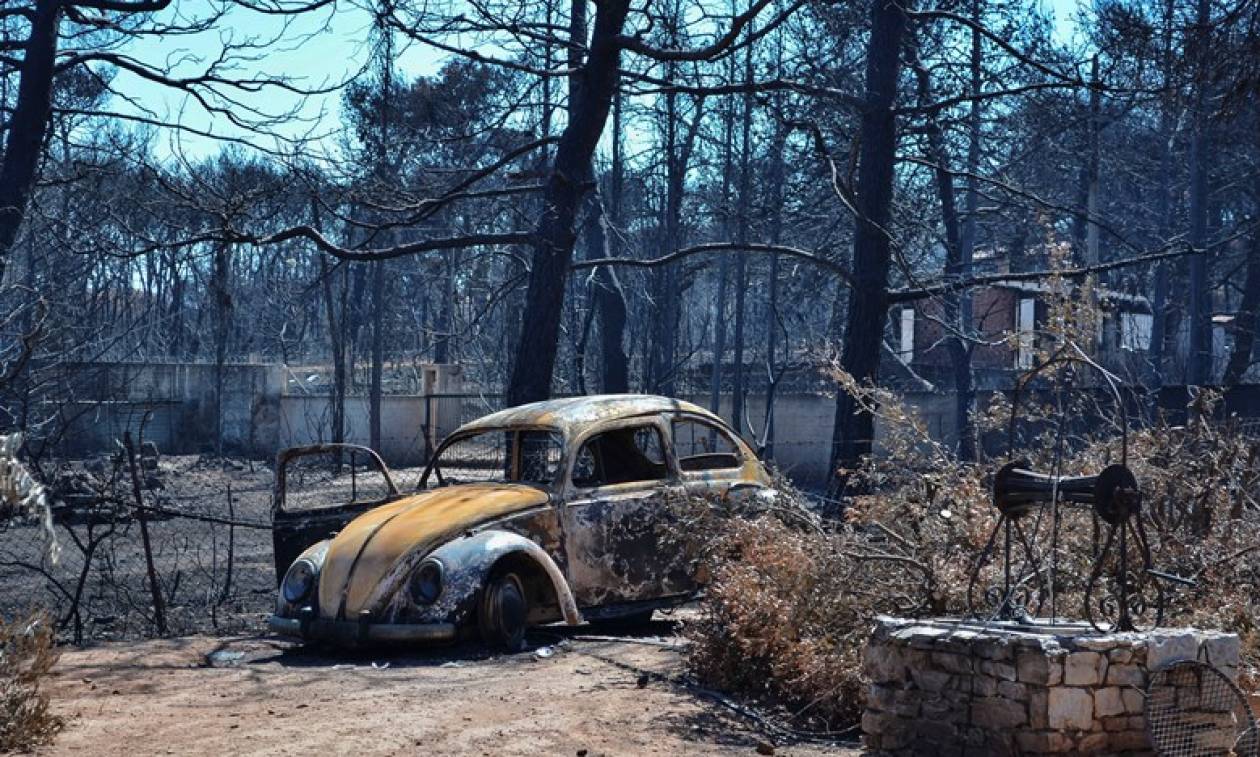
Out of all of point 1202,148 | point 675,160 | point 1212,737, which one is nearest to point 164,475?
point 675,160

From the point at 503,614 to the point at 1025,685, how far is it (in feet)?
14.9

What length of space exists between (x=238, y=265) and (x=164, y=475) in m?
29.1

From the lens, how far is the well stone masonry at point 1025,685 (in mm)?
6469

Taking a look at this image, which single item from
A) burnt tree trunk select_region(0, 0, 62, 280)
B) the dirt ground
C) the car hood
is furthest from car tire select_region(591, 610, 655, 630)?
burnt tree trunk select_region(0, 0, 62, 280)

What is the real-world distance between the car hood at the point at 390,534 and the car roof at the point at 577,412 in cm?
77

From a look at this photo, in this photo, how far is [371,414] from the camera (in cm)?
3569

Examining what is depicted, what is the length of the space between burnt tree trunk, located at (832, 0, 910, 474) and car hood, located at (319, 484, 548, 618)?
5467 mm

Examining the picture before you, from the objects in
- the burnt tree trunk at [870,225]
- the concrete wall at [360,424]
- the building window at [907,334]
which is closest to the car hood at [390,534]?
the burnt tree trunk at [870,225]

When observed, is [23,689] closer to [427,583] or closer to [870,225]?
[427,583]

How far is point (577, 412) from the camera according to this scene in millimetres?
11695

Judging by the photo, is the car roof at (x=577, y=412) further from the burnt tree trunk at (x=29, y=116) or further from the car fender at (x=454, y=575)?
the burnt tree trunk at (x=29, y=116)

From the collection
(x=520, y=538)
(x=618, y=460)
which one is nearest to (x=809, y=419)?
(x=618, y=460)

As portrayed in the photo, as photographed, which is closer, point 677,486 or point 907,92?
point 677,486

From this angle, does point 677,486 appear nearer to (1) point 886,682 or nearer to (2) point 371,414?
(1) point 886,682
